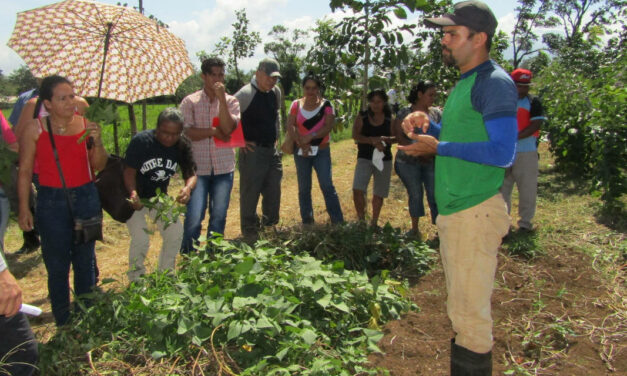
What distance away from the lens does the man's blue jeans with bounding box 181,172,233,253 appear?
168 inches

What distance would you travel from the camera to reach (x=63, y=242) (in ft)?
10.8

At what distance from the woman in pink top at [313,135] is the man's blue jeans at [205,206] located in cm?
100

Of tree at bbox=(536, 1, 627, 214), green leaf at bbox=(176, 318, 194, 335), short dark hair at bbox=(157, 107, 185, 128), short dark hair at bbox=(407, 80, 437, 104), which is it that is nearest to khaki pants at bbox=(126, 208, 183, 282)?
short dark hair at bbox=(157, 107, 185, 128)

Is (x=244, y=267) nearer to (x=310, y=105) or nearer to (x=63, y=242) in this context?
(x=63, y=242)

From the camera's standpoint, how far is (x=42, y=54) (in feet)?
11.6

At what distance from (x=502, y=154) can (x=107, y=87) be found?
9.74 feet

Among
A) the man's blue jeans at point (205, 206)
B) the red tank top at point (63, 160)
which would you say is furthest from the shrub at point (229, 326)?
the man's blue jeans at point (205, 206)

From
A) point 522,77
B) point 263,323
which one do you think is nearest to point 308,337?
point 263,323

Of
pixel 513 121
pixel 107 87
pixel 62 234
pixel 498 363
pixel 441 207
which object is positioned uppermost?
pixel 107 87

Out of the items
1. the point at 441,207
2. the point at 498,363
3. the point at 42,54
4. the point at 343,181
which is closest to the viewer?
the point at 441,207

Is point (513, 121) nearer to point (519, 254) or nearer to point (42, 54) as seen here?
point (519, 254)

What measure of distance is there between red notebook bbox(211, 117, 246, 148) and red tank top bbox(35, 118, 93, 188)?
138 cm

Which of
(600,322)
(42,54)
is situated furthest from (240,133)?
(600,322)

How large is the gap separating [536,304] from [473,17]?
228 centimetres
